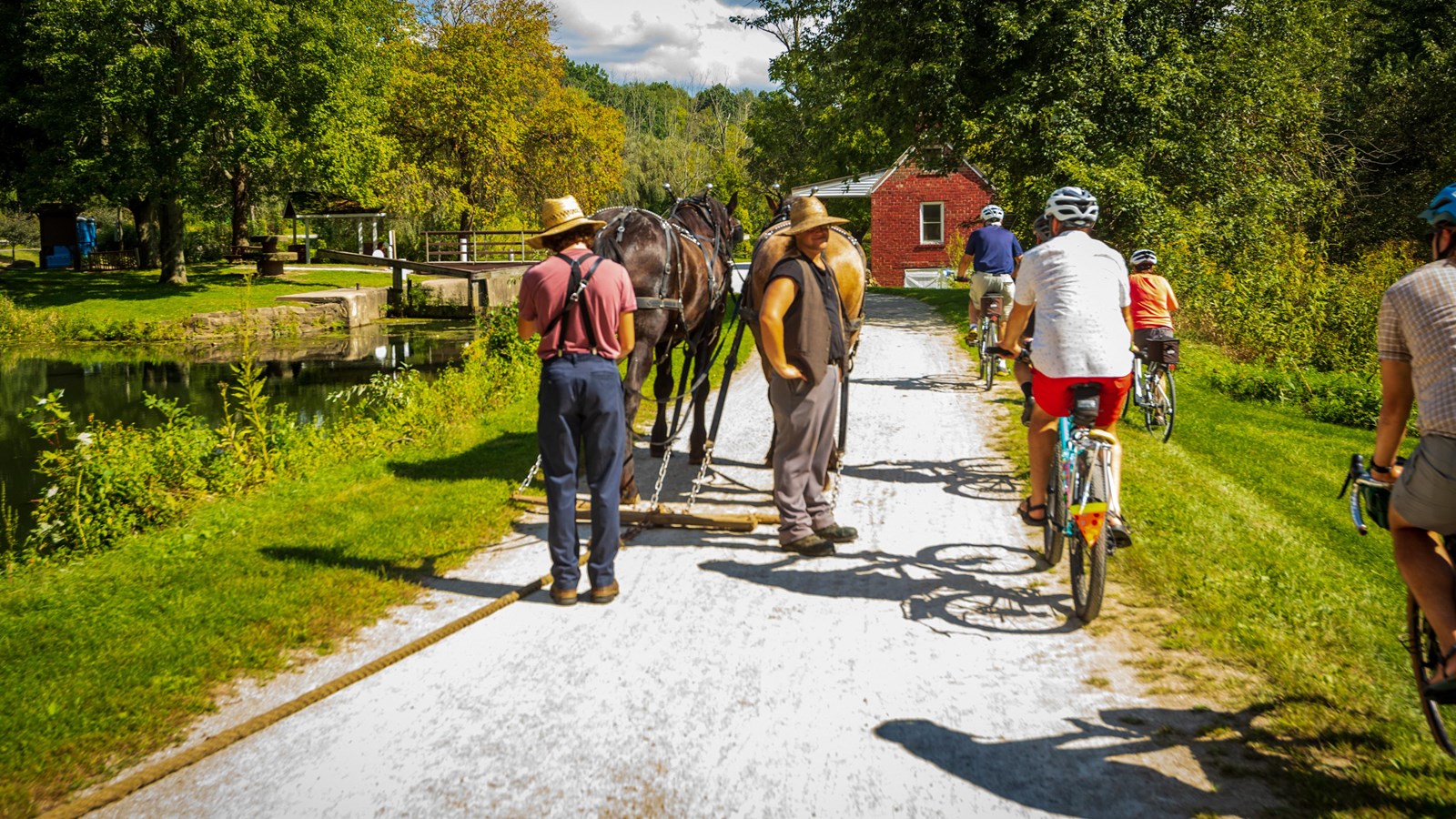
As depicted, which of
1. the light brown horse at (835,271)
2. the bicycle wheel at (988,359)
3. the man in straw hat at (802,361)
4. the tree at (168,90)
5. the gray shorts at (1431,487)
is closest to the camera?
the gray shorts at (1431,487)

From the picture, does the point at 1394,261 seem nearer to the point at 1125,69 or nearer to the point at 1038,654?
the point at 1125,69

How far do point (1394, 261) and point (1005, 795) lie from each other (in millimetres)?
20123

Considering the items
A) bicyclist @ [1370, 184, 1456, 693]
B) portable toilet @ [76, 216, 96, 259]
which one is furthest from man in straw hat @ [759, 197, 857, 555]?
portable toilet @ [76, 216, 96, 259]

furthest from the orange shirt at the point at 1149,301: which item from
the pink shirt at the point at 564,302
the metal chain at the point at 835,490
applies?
the pink shirt at the point at 564,302

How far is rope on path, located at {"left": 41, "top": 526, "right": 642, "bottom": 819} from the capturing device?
3686 mm

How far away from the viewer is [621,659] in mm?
4973

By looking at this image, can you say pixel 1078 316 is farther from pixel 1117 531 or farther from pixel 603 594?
pixel 603 594

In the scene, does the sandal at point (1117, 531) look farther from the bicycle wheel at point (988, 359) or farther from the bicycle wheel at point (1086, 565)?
the bicycle wheel at point (988, 359)

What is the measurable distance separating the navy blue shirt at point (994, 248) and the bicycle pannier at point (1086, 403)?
7.15 metres

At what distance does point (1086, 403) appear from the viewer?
5.48 metres

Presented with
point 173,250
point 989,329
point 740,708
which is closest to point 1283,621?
point 740,708

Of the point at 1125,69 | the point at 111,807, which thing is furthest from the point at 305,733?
the point at 1125,69

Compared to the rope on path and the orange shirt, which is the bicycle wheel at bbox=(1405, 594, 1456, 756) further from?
the orange shirt

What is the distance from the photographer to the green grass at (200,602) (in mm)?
4258
